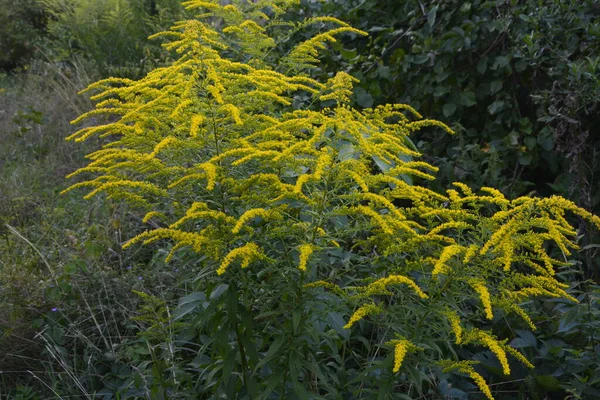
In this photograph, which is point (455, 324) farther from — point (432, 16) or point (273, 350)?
point (432, 16)

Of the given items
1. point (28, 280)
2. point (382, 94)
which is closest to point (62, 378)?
point (28, 280)

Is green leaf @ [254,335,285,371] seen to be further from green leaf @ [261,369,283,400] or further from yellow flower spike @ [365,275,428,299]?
yellow flower spike @ [365,275,428,299]

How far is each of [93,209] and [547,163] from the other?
342 centimetres

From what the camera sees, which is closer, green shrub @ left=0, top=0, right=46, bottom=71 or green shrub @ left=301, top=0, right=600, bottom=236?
green shrub @ left=301, top=0, right=600, bottom=236

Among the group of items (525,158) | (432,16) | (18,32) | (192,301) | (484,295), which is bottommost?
(525,158)

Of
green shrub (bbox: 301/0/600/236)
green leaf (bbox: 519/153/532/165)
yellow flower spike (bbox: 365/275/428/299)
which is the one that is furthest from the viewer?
green leaf (bbox: 519/153/532/165)

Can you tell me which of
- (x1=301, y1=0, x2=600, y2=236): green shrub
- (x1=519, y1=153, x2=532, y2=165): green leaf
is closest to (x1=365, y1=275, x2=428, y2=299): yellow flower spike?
(x1=301, y1=0, x2=600, y2=236): green shrub

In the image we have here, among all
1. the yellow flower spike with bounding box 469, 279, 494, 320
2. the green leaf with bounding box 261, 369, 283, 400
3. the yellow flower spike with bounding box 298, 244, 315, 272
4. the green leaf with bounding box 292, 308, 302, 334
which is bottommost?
the green leaf with bounding box 261, 369, 283, 400

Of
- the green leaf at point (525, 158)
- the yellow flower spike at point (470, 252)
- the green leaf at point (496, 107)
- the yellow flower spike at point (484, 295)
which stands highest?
the yellow flower spike at point (470, 252)

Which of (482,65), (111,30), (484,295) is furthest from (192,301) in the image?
(111,30)

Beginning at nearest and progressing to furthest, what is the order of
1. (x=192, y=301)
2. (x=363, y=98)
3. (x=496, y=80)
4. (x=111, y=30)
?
(x=192, y=301), (x=496, y=80), (x=363, y=98), (x=111, y=30)

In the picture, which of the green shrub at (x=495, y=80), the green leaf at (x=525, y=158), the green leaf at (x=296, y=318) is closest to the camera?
the green leaf at (x=296, y=318)

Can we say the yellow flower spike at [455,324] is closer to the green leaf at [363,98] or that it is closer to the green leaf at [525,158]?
the green leaf at [525,158]

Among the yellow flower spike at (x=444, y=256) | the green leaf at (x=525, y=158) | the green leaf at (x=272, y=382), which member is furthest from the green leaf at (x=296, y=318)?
the green leaf at (x=525, y=158)
